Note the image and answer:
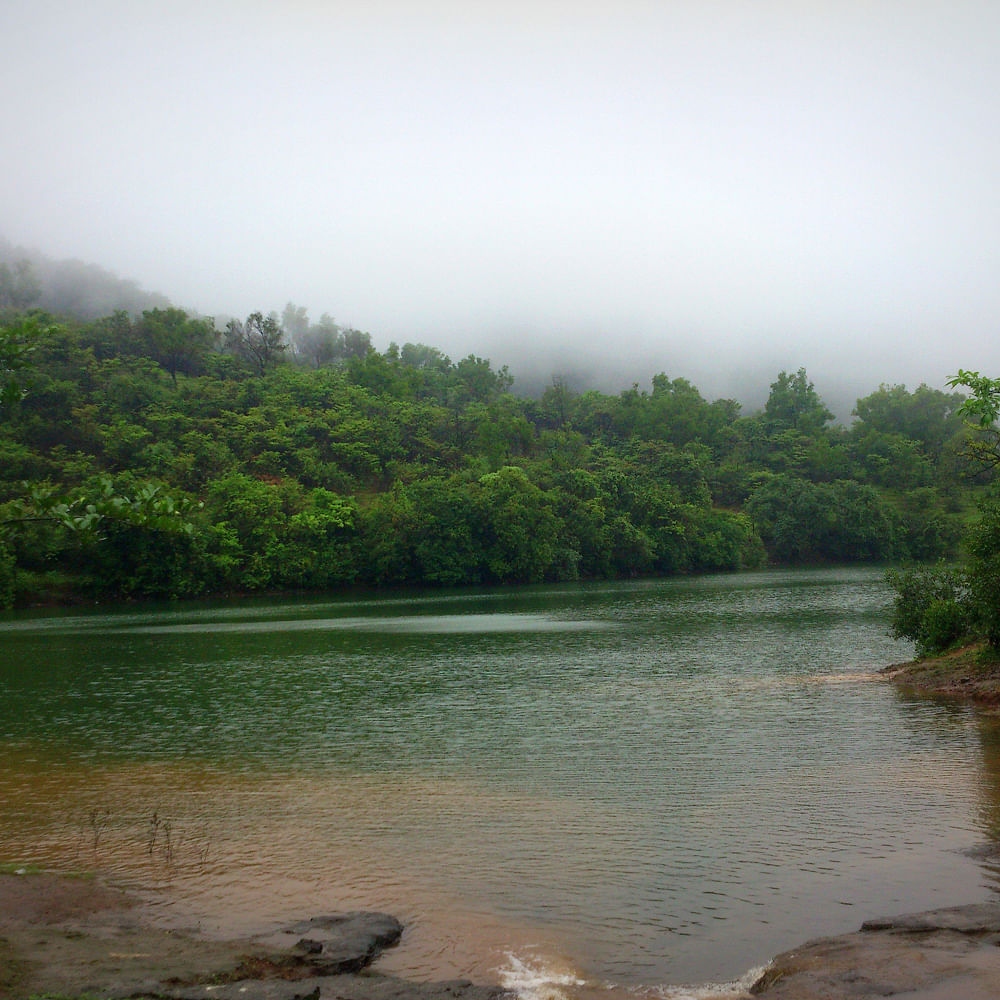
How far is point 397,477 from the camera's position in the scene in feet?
337

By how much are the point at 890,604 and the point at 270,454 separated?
223 ft

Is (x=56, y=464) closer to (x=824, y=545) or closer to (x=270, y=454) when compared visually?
(x=270, y=454)

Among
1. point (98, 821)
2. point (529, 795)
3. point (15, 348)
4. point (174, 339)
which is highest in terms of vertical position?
point (174, 339)

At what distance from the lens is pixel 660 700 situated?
24266 mm

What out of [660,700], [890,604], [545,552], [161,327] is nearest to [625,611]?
[890,604]

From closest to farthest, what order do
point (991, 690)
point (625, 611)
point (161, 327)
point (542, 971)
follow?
point (542, 971) → point (991, 690) → point (625, 611) → point (161, 327)

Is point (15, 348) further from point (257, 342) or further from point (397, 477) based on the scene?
point (257, 342)

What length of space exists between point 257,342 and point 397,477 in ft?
168

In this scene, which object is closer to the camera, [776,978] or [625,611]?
[776,978]

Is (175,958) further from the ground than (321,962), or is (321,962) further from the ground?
(175,958)

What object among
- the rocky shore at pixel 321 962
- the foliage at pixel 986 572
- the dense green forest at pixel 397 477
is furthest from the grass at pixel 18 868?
the dense green forest at pixel 397 477

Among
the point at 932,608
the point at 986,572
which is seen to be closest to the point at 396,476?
the point at 932,608

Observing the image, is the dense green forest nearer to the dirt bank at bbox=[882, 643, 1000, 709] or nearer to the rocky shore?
the dirt bank at bbox=[882, 643, 1000, 709]

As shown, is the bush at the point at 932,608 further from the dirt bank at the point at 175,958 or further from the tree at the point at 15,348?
the tree at the point at 15,348
